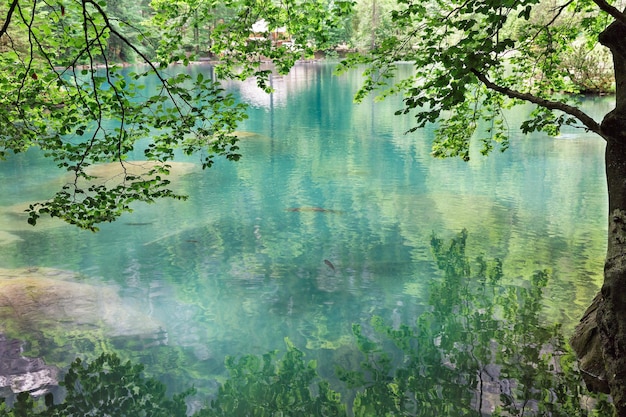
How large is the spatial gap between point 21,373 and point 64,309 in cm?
205

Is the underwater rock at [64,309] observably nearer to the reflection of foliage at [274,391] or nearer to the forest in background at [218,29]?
the reflection of foliage at [274,391]

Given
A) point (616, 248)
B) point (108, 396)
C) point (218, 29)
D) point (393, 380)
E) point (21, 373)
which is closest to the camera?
point (616, 248)

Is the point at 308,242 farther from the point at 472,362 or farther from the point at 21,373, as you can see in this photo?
the point at 21,373

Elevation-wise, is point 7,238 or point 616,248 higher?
point 616,248

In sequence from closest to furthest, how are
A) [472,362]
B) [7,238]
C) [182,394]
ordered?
[182,394]
[472,362]
[7,238]

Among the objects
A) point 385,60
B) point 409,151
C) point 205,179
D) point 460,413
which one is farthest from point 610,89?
point 460,413

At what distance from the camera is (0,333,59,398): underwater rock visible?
715cm

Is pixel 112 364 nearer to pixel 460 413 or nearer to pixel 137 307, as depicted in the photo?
pixel 137 307

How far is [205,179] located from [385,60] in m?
12.3

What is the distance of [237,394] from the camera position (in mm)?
7207

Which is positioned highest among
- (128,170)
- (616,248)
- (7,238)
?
(616,248)

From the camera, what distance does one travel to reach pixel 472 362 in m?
7.69

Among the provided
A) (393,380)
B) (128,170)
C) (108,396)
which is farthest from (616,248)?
(128,170)

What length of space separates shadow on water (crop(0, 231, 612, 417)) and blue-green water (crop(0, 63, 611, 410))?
0.34m
